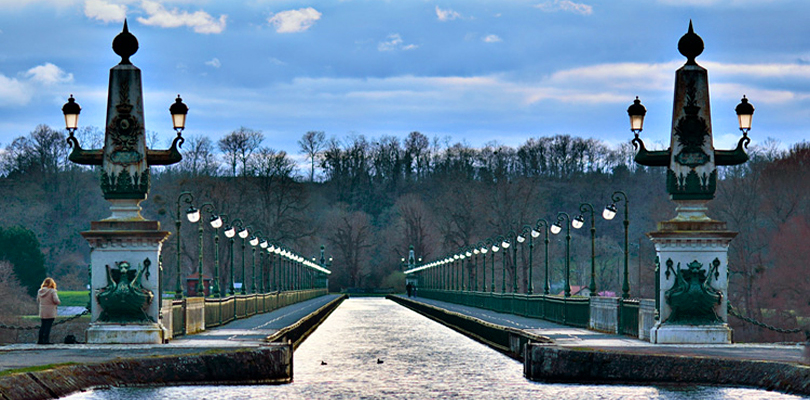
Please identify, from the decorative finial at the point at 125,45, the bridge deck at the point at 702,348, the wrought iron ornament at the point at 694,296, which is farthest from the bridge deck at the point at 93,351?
the wrought iron ornament at the point at 694,296

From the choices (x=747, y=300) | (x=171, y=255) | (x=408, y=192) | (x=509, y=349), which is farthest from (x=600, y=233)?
(x=509, y=349)

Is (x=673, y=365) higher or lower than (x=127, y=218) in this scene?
→ lower

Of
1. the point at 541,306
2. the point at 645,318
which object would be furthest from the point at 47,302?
the point at 541,306

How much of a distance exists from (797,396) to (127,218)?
50.0 feet

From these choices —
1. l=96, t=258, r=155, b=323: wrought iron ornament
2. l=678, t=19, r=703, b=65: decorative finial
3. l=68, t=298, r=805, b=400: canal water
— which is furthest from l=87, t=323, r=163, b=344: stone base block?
l=678, t=19, r=703, b=65: decorative finial

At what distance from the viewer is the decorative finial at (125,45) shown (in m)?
28.6

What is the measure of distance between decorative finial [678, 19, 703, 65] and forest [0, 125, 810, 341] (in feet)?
150

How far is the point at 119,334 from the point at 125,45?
659 centimetres

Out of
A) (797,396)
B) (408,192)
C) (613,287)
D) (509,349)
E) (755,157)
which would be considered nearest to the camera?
(797,396)

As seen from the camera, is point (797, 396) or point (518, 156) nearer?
point (797, 396)

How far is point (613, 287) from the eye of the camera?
441ft

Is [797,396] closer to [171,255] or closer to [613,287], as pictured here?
[171,255]

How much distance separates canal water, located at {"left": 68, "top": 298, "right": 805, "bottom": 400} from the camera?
2111cm

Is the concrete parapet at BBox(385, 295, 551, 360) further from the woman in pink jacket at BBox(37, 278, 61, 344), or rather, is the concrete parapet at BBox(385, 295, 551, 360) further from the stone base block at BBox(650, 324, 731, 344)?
the woman in pink jacket at BBox(37, 278, 61, 344)
